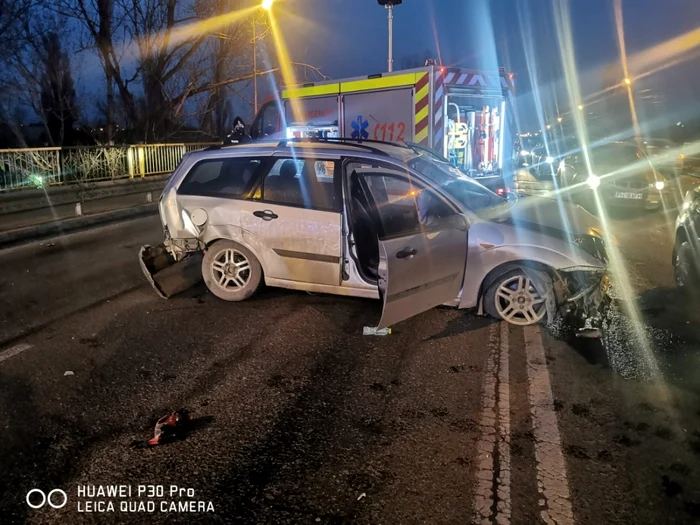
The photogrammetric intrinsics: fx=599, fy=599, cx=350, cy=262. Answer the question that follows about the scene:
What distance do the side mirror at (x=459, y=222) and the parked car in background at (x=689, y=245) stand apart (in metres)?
2.91

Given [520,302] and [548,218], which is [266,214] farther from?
[548,218]

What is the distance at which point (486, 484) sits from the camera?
3.19 m

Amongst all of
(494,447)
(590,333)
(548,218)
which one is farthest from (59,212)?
(494,447)

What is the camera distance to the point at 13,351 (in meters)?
5.04

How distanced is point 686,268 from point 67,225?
1062cm

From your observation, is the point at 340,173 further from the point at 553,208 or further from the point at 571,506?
the point at 571,506

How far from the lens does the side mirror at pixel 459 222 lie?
209 inches

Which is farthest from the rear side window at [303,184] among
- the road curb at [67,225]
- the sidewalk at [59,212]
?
the sidewalk at [59,212]

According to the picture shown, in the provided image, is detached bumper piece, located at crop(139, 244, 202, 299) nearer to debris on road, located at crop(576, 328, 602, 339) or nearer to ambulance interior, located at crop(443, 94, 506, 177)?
debris on road, located at crop(576, 328, 602, 339)

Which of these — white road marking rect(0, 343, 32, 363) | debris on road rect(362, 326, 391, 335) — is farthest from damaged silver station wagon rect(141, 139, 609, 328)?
white road marking rect(0, 343, 32, 363)

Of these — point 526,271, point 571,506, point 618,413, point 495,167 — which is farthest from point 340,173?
point 495,167

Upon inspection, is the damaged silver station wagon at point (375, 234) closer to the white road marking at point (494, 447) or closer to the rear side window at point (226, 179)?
the rear side window at point (226, 179)

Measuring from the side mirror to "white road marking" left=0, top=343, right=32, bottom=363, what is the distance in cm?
383

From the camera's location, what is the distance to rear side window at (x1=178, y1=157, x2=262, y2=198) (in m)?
6.30
